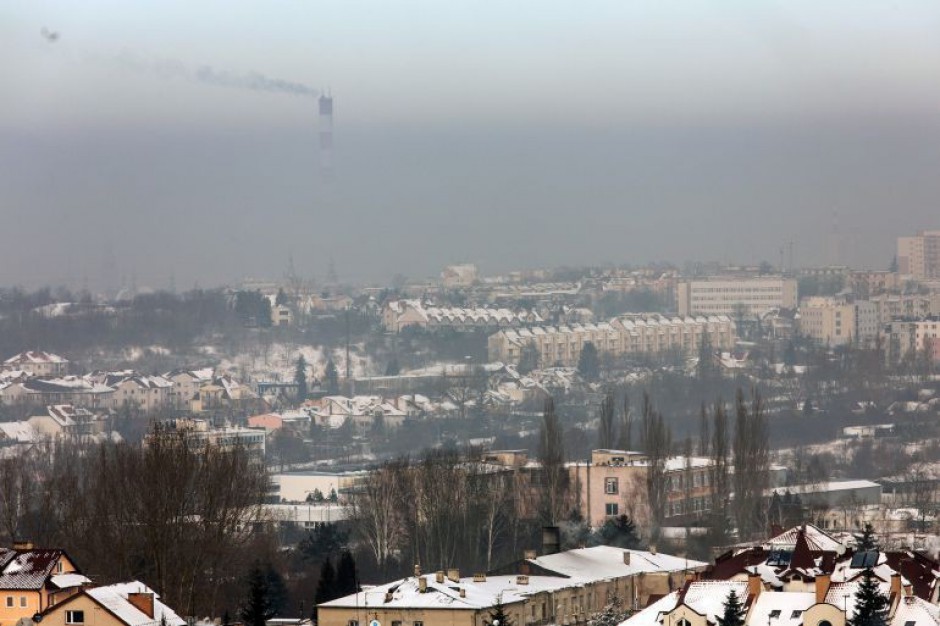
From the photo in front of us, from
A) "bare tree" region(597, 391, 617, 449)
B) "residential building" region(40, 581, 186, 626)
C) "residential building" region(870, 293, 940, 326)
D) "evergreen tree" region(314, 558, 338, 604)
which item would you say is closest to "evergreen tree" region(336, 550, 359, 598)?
"evergreen tree" region(314, 558, 338, 604)

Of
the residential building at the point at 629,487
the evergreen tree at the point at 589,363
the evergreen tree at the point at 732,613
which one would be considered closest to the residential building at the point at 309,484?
the residential building at the point at 629,487

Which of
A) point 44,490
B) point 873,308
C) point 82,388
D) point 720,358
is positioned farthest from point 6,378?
point 44,490

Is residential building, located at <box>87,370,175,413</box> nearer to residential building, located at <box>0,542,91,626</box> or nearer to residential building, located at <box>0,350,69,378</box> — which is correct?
residential building, located at <box>0,350,69,378</box>

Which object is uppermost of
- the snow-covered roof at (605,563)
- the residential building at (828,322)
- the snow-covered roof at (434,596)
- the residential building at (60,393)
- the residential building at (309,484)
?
the residential building at (828,322)

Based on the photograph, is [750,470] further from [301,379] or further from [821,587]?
[301,379]

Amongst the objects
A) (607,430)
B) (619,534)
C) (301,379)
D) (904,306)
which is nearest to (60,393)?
(301,379)

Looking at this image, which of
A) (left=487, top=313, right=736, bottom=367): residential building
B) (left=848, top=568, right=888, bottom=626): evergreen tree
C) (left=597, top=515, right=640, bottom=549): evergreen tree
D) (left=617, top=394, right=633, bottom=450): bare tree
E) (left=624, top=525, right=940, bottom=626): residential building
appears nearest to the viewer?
(left=848, top=568, right=888, bottom=626): evergreen tree

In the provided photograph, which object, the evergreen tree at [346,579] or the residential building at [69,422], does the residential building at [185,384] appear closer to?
the residential building at [69,422]
